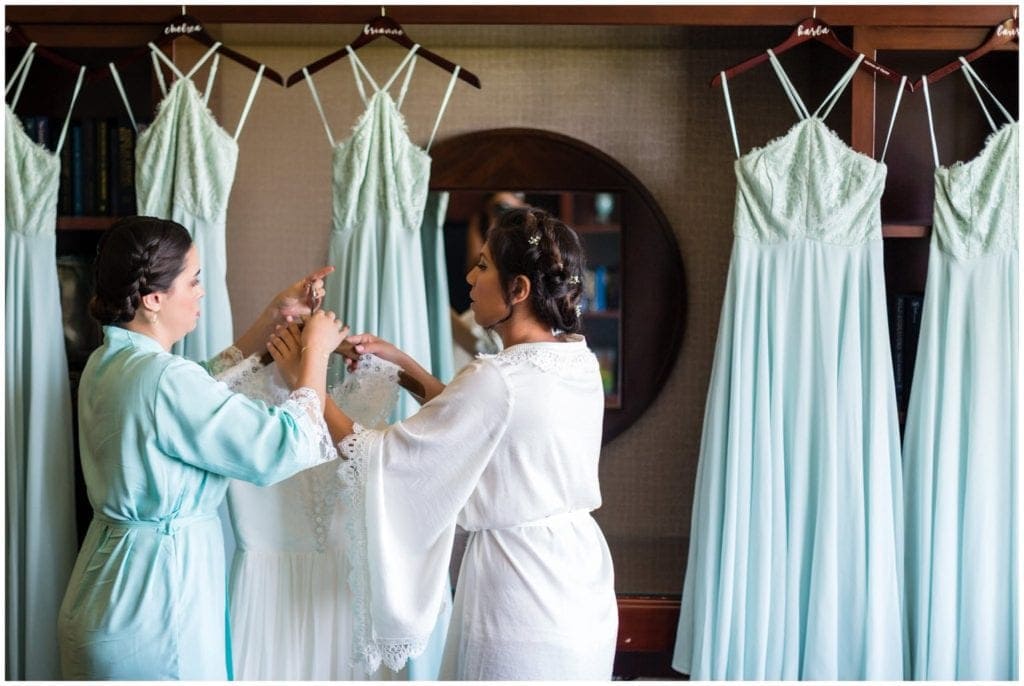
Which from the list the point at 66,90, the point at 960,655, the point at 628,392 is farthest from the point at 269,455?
the point at 960,655

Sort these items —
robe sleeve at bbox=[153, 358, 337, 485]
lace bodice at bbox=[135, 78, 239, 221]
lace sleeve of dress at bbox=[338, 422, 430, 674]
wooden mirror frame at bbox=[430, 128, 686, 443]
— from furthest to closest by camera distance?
1. wooden mirror frame at bbox=[430, 128, 686, 443]
2. lace bodice at bbox=[135, 78, 239, 221]
3. lace sleeve of dress at bbox=[338, 422, 430, 674]
4. robe sleeve at bbox=[153, 358, 337, 485]

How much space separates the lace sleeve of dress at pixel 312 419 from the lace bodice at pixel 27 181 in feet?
3.09

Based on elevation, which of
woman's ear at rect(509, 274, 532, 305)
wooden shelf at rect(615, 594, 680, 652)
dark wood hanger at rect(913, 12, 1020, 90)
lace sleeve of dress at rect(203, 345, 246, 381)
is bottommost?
wooden shelf at rect(615, 594, 680, 652)

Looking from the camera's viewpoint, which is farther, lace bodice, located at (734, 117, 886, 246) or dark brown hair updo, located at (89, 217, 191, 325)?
lace bodice, located at (734, 117, 886, 246)

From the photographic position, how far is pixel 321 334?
186 cm

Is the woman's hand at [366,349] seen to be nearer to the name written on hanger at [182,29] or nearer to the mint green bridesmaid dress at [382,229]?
the mint green bridesmaid dress at [382,229]

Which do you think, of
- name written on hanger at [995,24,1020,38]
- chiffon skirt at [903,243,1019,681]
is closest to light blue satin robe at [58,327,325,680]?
chiffon skirt at [903,243,1019,681]

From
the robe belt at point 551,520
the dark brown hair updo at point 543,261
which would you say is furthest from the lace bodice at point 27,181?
the robe belt at point 551,520

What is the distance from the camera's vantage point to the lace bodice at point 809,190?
2.24 metres

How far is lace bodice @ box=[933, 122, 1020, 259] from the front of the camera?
2240mm

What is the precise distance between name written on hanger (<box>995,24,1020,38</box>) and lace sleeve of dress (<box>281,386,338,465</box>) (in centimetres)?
176

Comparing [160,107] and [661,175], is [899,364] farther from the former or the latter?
[160,107]

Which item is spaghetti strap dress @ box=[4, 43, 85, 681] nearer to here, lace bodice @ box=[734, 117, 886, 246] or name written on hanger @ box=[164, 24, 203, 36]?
name written on hanger @ box=[164, 24, 203, 36]

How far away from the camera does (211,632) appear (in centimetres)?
178
